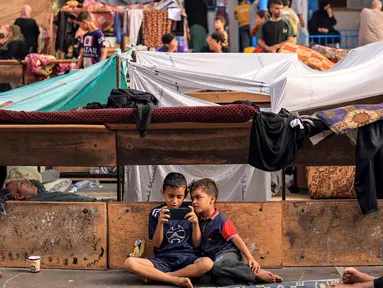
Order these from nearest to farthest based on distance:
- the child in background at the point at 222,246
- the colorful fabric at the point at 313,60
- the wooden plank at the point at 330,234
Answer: the child in background at the point at 222,246 < the wooden plank at the point at 330,234 < the colorful fabric at the point at 313,60

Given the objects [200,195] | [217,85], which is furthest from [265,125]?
[217,85]

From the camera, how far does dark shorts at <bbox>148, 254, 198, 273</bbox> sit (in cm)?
712

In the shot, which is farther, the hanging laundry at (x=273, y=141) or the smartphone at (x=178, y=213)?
the hanging laundry at (x=273, y=141)

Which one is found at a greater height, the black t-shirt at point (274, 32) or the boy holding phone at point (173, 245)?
A: the black t-shirt at point (274, 32)

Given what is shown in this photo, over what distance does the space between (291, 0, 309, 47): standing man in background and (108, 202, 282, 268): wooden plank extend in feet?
35.0

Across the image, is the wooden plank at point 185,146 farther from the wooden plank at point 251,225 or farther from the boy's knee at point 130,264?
the boy's knee at point 130,264

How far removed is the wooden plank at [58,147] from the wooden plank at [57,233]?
367 millimetres

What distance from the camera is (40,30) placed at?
60.8 ft

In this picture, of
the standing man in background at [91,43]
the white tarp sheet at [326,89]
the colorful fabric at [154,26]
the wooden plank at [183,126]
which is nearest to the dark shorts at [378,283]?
the wooden plank at [183,126]

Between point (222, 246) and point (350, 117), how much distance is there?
4.89ft

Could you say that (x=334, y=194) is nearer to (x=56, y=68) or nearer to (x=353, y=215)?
(x=353, y=215)

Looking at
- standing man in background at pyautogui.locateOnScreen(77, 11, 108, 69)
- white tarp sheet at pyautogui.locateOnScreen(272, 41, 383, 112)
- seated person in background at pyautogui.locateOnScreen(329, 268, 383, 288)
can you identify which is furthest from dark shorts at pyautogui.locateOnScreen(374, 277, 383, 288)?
standing man in background at pyautogui.locateOnScreen(77, 11, 108, 69)

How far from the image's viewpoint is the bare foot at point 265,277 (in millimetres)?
7036

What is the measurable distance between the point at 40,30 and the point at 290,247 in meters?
12.0
